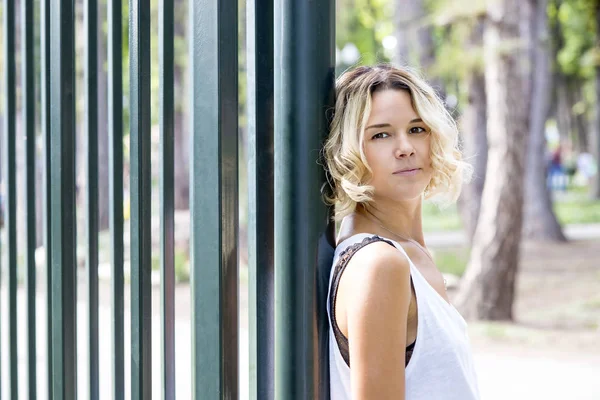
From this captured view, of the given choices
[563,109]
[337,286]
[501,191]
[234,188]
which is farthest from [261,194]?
[563,109]

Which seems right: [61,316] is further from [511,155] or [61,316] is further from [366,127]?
[511,155]

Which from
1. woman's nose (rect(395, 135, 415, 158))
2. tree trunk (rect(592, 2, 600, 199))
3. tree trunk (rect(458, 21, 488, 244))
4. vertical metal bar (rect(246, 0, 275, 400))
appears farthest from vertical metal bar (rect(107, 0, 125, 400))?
tree trunk (rect(592, 2, 600, 199))

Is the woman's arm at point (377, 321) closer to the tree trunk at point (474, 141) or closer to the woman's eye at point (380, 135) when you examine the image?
the woman's eye at point (380, 135)

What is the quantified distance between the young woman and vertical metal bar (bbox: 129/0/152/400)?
0.44m

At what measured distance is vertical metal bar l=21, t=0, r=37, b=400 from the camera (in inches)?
89.1

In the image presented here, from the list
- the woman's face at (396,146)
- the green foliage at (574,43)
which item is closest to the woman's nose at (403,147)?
the woman's face at (396,146)

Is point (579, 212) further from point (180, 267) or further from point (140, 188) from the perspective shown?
point (140, 188)

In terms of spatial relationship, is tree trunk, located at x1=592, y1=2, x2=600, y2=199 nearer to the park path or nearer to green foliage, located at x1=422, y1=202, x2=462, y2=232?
green foliage, located at x1=422, y1=202, x2=462, y2=232

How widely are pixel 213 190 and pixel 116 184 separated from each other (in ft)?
1.50

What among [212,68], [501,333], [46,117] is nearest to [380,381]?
[212,68]

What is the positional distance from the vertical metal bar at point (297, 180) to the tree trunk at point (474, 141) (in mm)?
11230

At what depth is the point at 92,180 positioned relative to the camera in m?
1.97

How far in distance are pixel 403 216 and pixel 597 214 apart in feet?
87.1

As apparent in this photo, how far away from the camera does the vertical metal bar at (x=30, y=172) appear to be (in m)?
2.26
